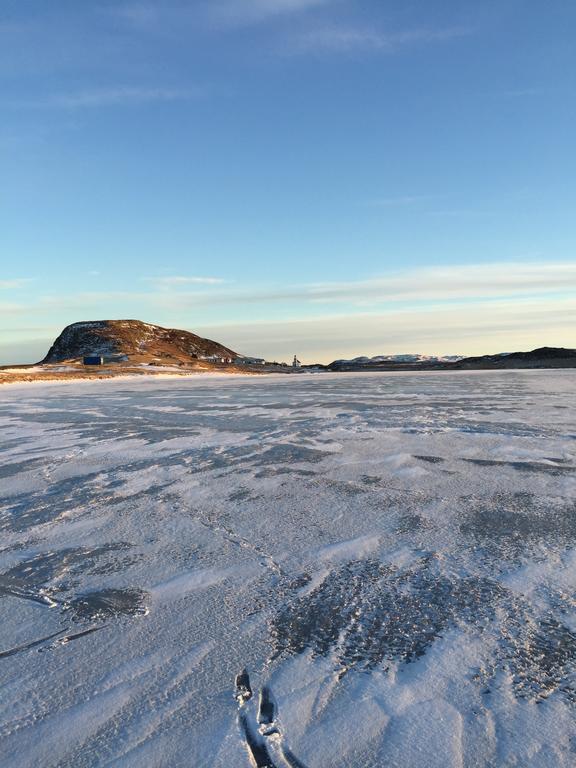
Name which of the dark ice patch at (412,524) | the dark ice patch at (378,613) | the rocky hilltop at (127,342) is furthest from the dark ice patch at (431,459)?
the rocky hilltop at (127,342)

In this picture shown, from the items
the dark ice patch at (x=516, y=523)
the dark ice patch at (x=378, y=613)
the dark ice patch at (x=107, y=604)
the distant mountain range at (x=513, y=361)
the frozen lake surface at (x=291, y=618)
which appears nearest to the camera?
the frozen lake surface at (x=291, y=618)

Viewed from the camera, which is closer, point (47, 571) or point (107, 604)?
point (107, 604)

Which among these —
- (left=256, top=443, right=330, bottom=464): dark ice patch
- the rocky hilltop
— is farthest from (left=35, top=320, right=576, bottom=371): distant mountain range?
A: (left=256, top=443, right=330, bottom=464): dark ice patch

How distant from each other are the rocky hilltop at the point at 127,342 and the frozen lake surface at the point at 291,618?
85817 millimetres

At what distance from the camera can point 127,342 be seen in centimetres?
10225

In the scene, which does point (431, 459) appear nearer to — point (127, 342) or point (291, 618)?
point (291, 618)

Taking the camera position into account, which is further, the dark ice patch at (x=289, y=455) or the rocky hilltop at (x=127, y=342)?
the rocky hilltop at (x=127, y=342)

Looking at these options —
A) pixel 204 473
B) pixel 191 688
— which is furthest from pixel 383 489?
pixel 191 688

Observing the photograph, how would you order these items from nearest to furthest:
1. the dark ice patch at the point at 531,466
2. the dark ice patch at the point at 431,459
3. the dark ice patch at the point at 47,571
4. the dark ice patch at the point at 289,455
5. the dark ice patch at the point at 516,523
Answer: the dark ice patch at the point at 47,571, the dark ice patch at the point at 516,523, the dark ice patch at the point at 531,466, the dark ice patch at the point at 431,459, the dark ice patch at the point at 289,455

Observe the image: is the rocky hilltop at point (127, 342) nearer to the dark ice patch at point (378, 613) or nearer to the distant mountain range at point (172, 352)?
the distant mountain range at point (172, 352)

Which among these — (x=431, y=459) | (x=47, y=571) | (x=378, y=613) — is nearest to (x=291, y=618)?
(x=378, y=613)

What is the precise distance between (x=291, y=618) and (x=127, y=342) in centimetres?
10433

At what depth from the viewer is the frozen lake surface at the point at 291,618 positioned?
1.91 meters

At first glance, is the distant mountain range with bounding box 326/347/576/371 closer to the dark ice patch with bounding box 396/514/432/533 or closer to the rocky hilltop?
the rocky hilltop
